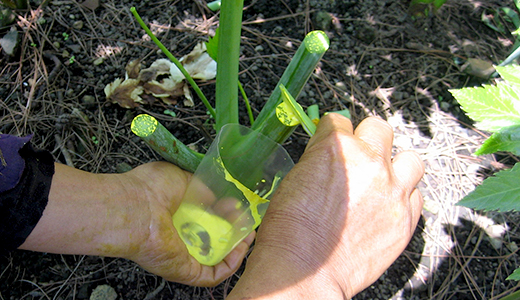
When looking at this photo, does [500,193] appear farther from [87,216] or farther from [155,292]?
[155,292]

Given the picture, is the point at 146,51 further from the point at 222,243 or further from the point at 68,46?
the point at 222,243

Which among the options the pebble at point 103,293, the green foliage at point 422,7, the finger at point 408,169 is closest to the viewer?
the finger at point 408,169

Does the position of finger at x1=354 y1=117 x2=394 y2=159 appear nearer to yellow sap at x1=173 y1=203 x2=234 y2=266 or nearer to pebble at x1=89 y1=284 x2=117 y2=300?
yellow sap at x1=173 y1=203 x2=234 y2=266

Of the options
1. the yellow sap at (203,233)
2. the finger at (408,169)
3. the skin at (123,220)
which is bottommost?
the yellow sap at (203,233)

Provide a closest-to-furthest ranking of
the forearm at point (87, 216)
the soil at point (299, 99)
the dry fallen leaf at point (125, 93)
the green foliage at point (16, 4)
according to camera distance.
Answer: the forearm at point (87, 216), the soil at point (299, 99), the dry fallen leaf at point (125, 93), the green foliage at point (16, 4)

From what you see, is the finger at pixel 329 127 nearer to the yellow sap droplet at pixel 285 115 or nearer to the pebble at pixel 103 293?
the yellow sap droplet at pixel 285 115

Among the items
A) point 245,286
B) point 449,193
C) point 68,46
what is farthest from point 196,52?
point 449,193

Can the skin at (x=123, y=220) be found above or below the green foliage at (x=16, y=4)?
below

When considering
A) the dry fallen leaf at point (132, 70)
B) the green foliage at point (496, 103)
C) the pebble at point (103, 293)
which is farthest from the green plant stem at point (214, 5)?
the pebble at point (103, 293)
